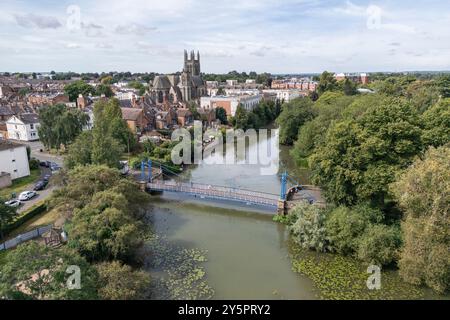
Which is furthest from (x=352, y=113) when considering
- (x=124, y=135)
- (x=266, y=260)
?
(x=124, y=135)

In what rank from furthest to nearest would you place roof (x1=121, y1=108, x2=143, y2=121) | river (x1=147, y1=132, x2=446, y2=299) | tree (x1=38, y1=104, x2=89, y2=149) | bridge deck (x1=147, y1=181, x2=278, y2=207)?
roof (x1=121, y1=108, x2=143, y2=121)
tree (x1=38, y1=104, x2=89, y2=149)
bridge deck (x1=147, y1=181, x2=278, y2=207)
river (x1=147, y1=132, x2=446, y2=299)

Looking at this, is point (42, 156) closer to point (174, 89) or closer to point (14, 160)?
point (14, 160)

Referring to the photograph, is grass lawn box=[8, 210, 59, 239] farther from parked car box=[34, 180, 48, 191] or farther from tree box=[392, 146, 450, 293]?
tree box=[392, 146, 450, 293]

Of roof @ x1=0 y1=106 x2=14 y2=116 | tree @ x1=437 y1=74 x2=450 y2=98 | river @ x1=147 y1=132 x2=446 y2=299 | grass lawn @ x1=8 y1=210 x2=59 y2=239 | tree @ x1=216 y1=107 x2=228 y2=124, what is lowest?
river @ x1=147 y1=132 x2=446 y2=299

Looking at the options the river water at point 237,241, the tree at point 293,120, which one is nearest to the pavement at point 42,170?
the river water at point 237,241

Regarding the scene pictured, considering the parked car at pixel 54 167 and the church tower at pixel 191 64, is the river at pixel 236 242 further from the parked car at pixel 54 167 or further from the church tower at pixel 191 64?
the church tower at pixel 191 64

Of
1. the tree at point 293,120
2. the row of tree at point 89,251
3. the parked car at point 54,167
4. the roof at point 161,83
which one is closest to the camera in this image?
the row of tree at point 89,251

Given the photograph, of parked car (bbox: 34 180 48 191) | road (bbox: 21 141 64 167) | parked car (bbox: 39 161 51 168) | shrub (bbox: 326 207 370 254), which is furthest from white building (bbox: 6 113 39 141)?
shrub (bbox: 326 207 370 254)
